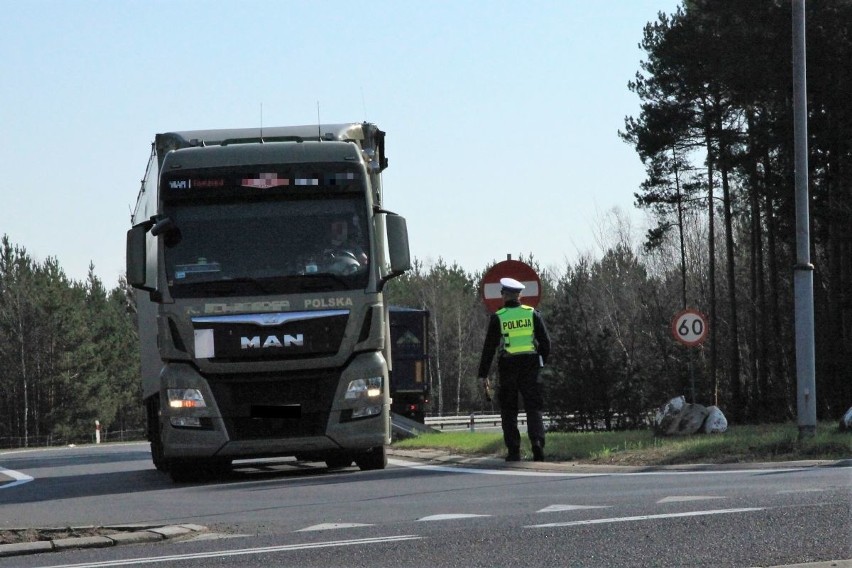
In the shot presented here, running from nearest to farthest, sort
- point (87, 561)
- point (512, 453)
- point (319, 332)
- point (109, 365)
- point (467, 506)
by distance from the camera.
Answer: point (87, 561), point (467, 506), point (319, 332), point (512, 453), point (109, 365)

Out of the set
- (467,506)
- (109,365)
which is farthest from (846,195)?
(109,365)

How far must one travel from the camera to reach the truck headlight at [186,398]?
15125 millimetres

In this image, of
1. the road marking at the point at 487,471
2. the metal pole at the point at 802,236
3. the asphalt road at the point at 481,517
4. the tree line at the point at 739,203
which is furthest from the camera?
the tree line at the point at 739,203

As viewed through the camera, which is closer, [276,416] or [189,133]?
[276,416]

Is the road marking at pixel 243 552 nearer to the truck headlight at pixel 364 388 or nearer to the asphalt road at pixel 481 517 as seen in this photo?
the asphalt road at pixel 481 517

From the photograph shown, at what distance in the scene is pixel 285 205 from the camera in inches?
608

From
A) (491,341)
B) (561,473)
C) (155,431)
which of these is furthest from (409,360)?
(561,473)

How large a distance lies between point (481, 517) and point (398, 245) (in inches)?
223

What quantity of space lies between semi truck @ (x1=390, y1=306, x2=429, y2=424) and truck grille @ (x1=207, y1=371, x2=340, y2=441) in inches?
1160

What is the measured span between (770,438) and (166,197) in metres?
6.68

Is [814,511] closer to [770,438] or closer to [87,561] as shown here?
[87,561]

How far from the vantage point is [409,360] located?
45.3 m

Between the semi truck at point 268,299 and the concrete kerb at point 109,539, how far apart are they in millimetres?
5150

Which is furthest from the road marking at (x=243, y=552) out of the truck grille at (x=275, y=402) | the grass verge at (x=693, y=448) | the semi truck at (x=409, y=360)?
the semi truck at (x=409, y=360)
